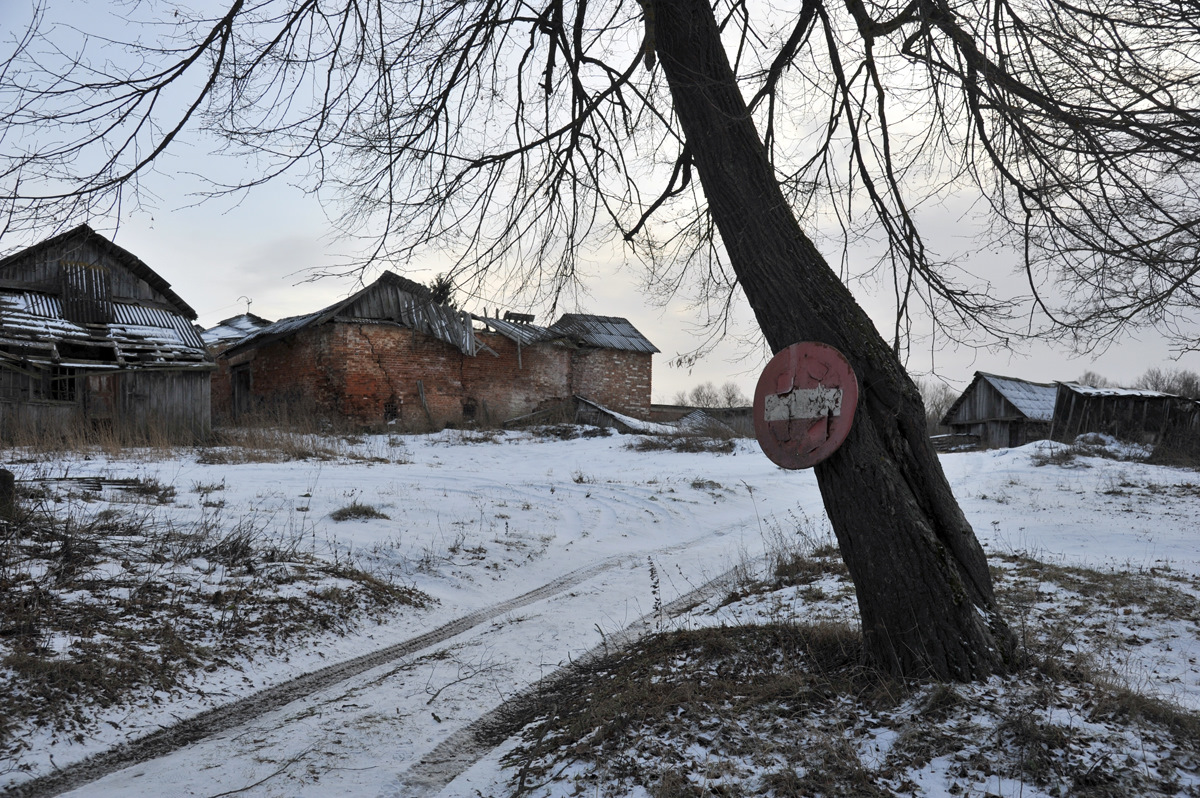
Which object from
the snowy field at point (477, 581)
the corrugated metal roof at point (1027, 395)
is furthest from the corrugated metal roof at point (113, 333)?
the corrugated metal roof at point (1027, 395)

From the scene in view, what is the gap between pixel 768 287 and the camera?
12.7 ft

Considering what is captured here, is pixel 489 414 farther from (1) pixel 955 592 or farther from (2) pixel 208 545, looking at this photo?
(1) pixel 955 592

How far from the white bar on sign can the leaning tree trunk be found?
0.49ft

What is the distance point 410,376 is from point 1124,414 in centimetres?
2459

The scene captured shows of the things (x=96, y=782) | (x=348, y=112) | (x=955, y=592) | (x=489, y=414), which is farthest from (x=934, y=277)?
(x=489, y=414)

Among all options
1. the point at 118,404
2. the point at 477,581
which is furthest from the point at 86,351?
the point at 477,581

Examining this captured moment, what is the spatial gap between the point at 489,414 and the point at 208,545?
905 inches

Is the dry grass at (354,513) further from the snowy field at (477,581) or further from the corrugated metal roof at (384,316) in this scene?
the corrugated metal roof at (384,316)

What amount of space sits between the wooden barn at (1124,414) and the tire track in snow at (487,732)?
24.5 meters

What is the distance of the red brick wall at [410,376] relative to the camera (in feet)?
81.7

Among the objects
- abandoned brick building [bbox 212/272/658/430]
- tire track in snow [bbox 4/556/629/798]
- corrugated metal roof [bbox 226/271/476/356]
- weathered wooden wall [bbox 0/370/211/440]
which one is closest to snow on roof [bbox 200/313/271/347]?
abandoned brick building [bbox 212/272/658/430]

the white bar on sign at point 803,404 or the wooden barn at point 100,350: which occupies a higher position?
the wooden barn at point 100,350

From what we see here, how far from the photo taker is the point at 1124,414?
80.2 ft

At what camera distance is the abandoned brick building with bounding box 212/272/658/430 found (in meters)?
24.9
